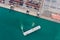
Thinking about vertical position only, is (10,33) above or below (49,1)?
below

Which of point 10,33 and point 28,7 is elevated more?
point 28,7

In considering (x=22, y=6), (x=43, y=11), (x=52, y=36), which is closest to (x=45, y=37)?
(x=52, y=36)

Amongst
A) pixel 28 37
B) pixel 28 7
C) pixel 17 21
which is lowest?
pixel 28 37

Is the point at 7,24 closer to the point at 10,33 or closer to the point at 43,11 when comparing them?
the point at 10,33

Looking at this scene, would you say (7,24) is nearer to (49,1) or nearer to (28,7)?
(28,7)

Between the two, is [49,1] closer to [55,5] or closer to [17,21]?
[55,5]

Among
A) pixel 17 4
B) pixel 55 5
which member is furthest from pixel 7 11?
pixel 55 5
